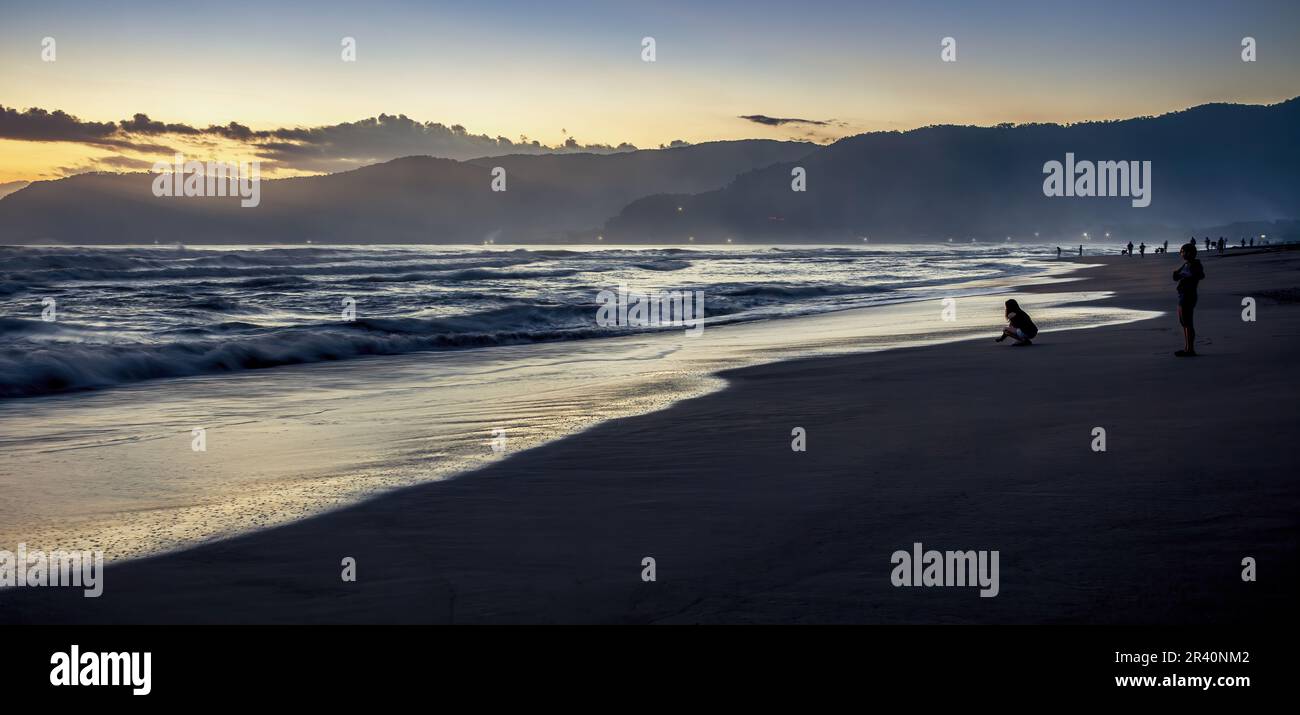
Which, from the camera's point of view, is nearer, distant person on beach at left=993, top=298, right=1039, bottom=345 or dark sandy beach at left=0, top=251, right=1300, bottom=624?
dark sandy beach at left=0, top=251, right=1300, bottom=624

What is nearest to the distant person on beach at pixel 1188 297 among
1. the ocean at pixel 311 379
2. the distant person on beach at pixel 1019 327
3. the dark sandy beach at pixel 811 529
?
the distant person on beach at pixel 1019 327

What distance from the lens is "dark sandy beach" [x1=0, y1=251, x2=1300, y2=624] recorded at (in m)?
4.18

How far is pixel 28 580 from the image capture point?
4.86 metres

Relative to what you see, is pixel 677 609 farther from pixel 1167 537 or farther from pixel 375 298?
pixel 375 298

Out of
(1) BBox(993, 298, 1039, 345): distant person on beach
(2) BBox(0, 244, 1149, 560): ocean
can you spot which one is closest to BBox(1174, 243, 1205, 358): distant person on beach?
(1) BBox(993, 298, 1039, 345): distant person on beach

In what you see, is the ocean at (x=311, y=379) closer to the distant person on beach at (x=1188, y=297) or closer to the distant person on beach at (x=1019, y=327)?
the distant person on beach at (x=1019, y=327)

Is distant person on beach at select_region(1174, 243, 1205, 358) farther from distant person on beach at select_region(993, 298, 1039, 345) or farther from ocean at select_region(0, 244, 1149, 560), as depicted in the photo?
ocean at select_region(0, 244, 1149, 560)

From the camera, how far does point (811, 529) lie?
5418 mm

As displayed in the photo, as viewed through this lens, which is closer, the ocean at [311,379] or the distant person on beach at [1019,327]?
the ocean at [311,379]

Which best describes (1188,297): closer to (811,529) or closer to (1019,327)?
(1019,327)

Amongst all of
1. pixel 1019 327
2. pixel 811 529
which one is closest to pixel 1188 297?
pixel 1019 327

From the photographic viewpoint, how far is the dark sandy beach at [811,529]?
4180mm
